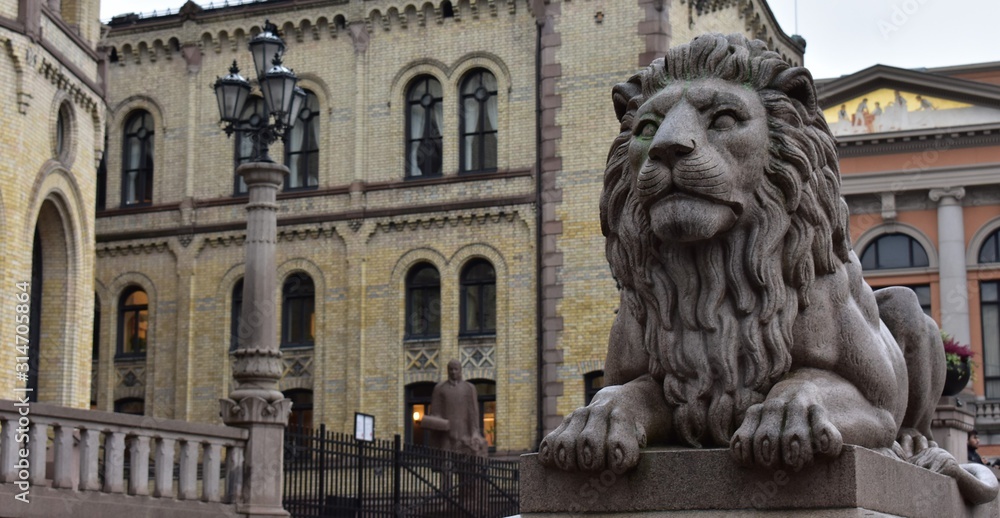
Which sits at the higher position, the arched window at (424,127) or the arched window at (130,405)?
the arched window at (424,127)

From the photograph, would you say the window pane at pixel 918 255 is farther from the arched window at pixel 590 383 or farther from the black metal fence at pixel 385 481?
the black metal fence at pixel 385 481

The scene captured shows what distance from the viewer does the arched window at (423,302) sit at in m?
36.9

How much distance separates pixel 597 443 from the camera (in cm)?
541

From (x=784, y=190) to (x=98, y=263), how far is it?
36772mm

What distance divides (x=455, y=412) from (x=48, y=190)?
800 cm

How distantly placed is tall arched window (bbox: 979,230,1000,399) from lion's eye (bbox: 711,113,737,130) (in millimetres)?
44215

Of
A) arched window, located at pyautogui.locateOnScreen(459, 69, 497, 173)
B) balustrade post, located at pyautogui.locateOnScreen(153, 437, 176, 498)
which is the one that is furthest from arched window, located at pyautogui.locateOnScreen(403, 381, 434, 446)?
balustrade post, located at pyautogui.locateOnScreen(153, 437, 176, 498)

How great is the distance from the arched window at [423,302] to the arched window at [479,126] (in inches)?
104

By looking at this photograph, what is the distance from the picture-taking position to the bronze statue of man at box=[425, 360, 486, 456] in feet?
86.6

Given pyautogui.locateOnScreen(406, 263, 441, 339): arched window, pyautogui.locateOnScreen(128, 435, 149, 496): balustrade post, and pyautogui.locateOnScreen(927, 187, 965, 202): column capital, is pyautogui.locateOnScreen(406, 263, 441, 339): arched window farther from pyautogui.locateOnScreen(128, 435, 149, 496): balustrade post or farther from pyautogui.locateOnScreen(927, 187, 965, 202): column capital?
pyautogui.locateOnScreen(128, 435, 149, 496): balustrade post

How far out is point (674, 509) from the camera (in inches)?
213

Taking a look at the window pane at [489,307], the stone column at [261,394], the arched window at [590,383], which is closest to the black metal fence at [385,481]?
the stone column at [261,394]

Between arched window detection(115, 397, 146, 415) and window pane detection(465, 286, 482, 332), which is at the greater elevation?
window pane detection(465, 286, 482, 332)

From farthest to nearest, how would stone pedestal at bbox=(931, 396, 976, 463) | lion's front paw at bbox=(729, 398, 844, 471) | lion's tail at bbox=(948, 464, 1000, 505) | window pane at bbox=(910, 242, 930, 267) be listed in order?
window pane at bbox=(910, 242, 930, 267) → stone pedestal at bbox=(931, 396, 976, 463) → lion's tail at bbox=(948, 464, 1000, 505) → lion's front paw at bbox=(729, 398, 844, 471)
